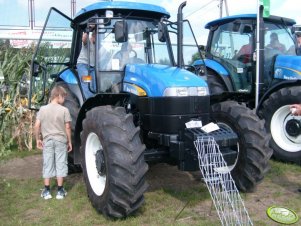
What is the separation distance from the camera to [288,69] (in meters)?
7.05

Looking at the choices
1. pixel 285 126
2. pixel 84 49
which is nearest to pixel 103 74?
pixel 84 49

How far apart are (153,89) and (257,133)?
1455 mm

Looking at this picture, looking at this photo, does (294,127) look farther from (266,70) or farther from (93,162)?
(93,162)

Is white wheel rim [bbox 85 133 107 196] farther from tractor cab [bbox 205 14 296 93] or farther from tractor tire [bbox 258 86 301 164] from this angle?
tractor cab [bbox 205 14 296 93]

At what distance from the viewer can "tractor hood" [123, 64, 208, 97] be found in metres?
4.36

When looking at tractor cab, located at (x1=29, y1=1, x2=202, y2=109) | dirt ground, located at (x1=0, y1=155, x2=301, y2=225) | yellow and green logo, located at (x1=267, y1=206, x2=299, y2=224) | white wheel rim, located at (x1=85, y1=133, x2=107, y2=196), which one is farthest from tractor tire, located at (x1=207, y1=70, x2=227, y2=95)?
white wheel rim, located at (x1=85, y1=133, x2=107, y2=196)

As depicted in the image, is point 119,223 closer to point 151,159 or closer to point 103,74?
point 151,159

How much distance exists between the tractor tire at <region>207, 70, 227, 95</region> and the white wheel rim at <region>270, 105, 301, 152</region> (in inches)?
51.9

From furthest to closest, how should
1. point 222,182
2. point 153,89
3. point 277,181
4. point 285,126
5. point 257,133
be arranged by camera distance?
point 285,126
point 277,181
point 257,133
point 153,89
point 222,182

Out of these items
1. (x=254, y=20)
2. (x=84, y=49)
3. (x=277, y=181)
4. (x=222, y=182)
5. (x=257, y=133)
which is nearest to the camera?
(x=222, y=182)

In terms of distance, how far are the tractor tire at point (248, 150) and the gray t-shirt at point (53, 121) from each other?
2101 mm

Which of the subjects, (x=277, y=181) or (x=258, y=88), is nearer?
(x=277, y=181)

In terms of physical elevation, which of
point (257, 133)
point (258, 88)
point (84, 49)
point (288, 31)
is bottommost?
point (257, 133)

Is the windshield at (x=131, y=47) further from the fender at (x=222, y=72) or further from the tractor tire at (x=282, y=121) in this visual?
the fender at (x=222, y=72)
